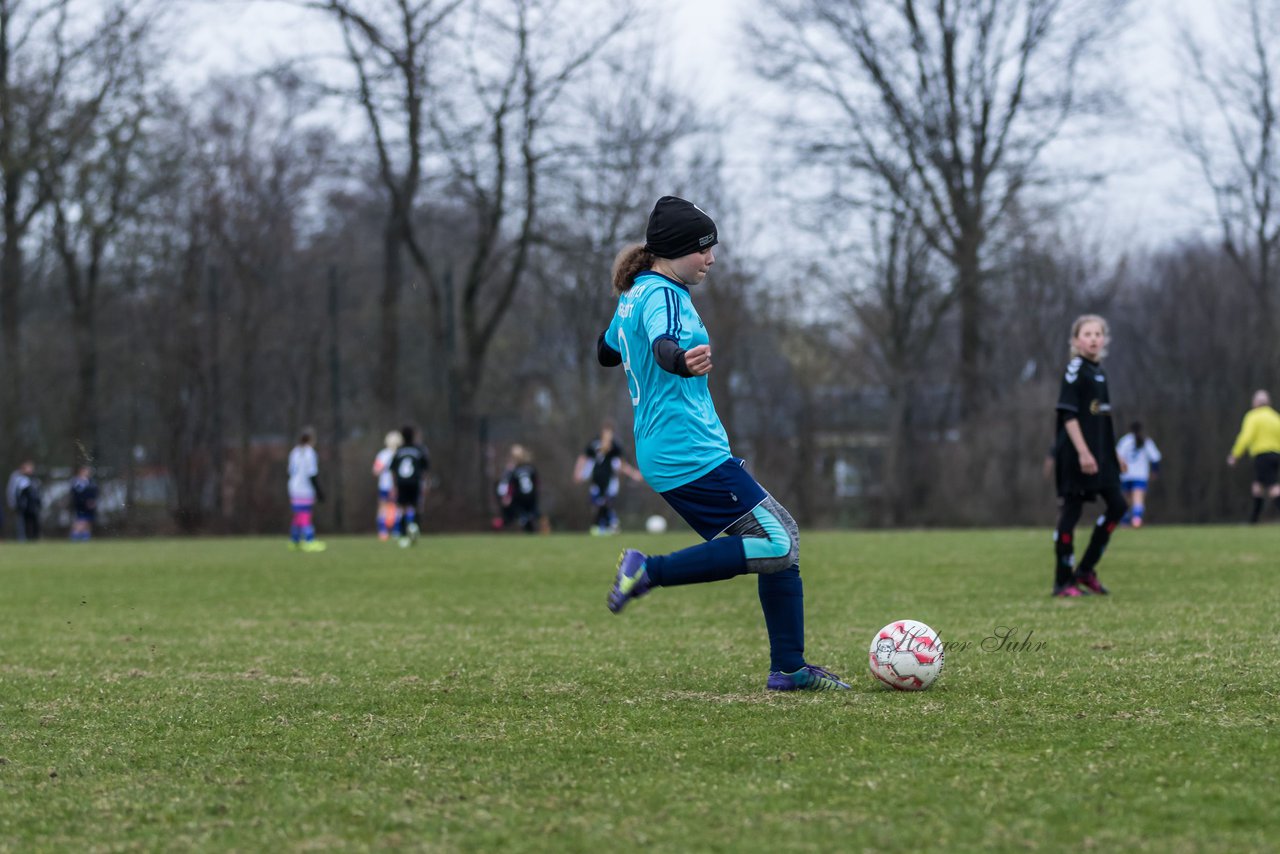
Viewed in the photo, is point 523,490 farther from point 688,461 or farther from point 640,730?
point 640,730

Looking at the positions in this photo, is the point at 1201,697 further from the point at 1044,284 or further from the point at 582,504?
the point at 1044,284

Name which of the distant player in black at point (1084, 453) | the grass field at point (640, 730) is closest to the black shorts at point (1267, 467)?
the grass field at point (640, 730)

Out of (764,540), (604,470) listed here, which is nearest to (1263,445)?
(604,470)

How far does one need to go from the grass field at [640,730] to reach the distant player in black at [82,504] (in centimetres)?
2177

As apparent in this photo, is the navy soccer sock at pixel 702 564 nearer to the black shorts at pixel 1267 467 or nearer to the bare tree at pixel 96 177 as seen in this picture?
the black shorts at pixel 1267 467

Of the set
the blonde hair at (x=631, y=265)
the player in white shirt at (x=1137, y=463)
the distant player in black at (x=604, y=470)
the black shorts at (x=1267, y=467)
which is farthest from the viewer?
the distant player in black at (x=604, y=470)

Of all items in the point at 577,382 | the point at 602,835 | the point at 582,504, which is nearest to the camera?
the point at 602,835

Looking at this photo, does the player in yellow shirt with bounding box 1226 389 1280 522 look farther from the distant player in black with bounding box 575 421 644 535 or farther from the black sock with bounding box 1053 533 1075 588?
the black sock with bounding box 1053 533 1075 588

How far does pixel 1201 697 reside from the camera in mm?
5379

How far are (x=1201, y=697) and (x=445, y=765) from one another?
2.81 metres

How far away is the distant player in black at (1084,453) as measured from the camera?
9.91 meters

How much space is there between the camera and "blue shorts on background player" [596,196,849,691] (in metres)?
5.52

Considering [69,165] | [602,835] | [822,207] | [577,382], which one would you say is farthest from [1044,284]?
[602,835]

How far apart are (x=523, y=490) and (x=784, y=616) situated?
24.4 metres
